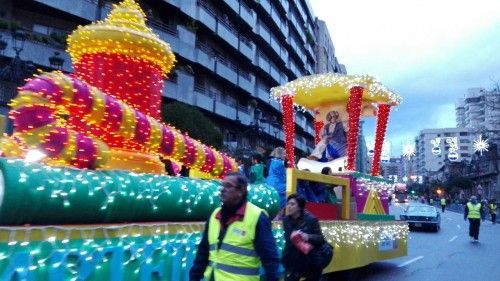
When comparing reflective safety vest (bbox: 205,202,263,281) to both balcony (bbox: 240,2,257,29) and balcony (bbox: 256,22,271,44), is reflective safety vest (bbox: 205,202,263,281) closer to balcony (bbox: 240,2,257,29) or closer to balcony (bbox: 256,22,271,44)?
balcony (bbox: 240,2,257,29)

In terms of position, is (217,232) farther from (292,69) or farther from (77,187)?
(292,69)

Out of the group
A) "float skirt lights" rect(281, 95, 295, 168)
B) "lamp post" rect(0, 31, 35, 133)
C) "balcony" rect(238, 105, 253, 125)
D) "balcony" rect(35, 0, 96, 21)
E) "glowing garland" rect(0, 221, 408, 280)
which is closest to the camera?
"glowing garland" rect(0, 221, 408, 280)

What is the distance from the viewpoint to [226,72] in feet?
126

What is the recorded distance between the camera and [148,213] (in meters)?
4.34

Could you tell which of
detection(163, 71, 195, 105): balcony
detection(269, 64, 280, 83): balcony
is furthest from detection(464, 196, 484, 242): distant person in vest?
detection(269, 64, 280, 83): balcony

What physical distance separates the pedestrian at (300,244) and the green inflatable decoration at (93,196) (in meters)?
0.80

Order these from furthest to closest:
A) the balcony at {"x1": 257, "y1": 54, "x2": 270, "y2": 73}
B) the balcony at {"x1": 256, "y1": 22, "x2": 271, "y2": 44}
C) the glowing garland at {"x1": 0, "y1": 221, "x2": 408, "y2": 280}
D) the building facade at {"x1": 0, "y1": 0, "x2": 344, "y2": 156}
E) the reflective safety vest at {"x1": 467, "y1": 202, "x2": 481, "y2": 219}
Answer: the balcony at {"x1": 257, "y1": 54, "x2": 270, "y2": 73} < the balcony at {"x1": 256, "y1": 22, "x2": 271, "y2": 44} < the building facade at {"x1": 0, "y1": 0, "x2": 344, "y2": 156} < the reflective safety vest at {"x1": 467, "y1": 202, "x2": 481, "y2": 219} < the glowing garland at {"x1": 0, "y1": 221, "x2": 408, "y2": 280}

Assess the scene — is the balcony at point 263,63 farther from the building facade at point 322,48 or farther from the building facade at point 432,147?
the building facade at point 432,147

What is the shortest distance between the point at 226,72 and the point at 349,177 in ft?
98.1

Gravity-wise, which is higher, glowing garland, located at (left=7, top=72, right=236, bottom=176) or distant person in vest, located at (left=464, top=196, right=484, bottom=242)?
glowing garland, located at (left=7, top=72, right=236, bottom=176)

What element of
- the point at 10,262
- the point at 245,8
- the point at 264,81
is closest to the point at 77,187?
the point at 10,262

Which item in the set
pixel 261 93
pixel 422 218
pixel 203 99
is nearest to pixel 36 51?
pixel 203 99

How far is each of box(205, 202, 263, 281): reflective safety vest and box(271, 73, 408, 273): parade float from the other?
337 centimetres

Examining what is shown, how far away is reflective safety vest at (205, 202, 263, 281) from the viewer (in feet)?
11.3
